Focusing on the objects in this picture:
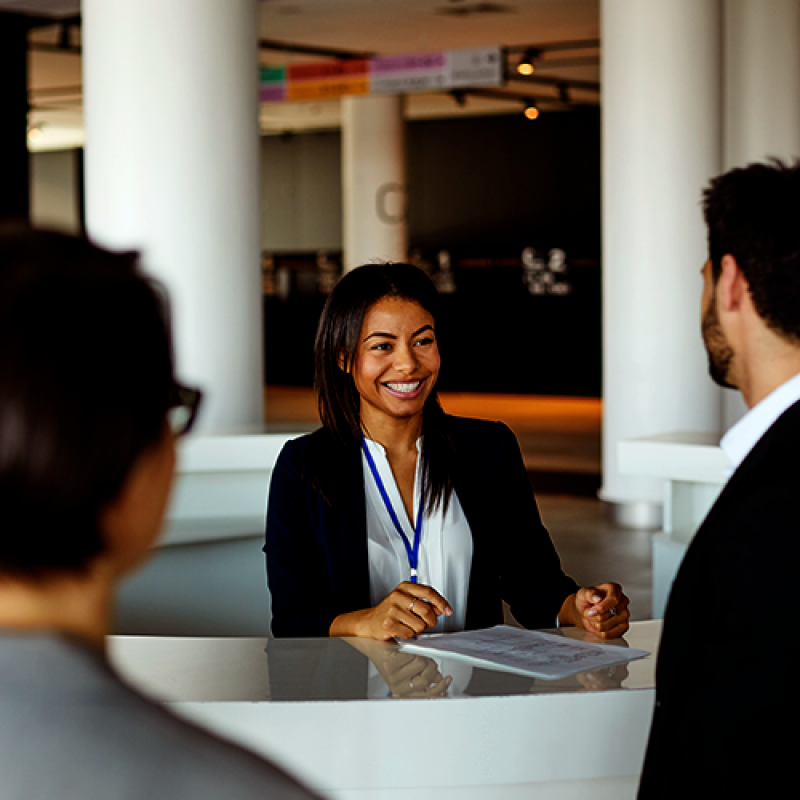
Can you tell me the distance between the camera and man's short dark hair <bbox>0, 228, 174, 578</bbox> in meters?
0.70

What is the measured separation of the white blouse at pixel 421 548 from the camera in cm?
249

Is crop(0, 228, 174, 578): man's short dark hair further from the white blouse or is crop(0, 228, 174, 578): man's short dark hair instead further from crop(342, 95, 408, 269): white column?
crop(342, 95, 408, 269): white column

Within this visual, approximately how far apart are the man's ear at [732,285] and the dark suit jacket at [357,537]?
3.51 feet

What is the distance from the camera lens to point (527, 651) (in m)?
2.03

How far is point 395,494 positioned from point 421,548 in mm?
130

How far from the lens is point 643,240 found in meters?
7.46

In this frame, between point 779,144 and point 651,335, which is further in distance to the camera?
point 779,144

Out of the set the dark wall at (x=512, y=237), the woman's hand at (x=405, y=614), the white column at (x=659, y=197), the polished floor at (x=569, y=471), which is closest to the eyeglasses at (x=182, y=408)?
the woman's hand at (x=405, y=614)

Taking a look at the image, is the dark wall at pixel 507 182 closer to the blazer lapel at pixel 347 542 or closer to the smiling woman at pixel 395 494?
the smiling woman at pixel 395 494

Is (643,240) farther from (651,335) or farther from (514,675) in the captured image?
(514,675)

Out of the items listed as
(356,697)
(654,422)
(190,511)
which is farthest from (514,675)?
(654,422)

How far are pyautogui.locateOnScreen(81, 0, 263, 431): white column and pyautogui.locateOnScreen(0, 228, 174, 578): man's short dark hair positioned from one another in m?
4.12

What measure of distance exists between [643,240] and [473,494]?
5.21 m

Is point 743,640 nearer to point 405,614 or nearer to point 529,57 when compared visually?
point 405,614
